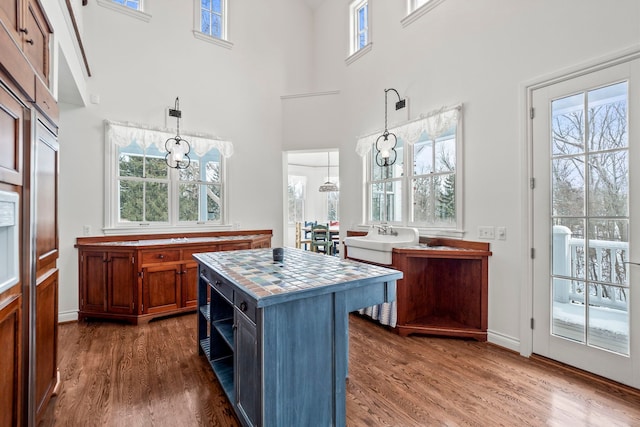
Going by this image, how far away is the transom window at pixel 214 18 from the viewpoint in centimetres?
454

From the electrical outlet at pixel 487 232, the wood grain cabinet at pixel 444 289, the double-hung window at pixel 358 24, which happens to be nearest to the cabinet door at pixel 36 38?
the wood grain cabinet at pixel 444 289

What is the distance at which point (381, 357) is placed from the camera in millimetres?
A: 2650

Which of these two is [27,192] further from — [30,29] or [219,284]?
[219,284]

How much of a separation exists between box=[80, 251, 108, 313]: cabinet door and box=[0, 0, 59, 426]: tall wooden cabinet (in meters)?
1.75

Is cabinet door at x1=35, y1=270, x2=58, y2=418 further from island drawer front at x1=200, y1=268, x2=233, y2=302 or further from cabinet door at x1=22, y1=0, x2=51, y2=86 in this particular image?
cabinet door at x1=22, y1=0, x2=51, y2=86

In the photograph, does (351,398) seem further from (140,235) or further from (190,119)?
(190,119)

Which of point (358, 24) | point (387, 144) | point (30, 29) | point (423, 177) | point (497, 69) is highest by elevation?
point (358, 24)

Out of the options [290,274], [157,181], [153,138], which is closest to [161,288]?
[157,181]

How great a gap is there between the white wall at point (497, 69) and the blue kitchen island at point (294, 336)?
1.65 m

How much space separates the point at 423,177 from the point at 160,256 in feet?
10.4

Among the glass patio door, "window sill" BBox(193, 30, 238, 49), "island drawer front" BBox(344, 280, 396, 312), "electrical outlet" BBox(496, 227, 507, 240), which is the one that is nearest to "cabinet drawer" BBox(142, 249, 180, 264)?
"island drawer front" BBox(344, 280, 396, 312)

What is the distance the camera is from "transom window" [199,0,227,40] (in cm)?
454

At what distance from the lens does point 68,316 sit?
11.6 feet

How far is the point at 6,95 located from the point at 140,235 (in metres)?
3.02
